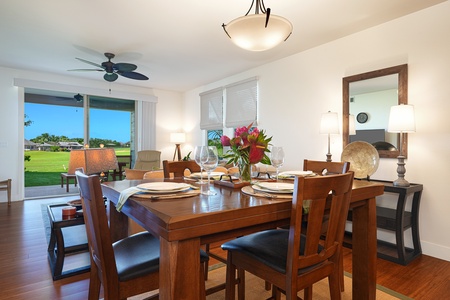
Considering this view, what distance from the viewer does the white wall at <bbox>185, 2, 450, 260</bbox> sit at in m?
2.44

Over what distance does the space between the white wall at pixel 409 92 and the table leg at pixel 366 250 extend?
1520mm

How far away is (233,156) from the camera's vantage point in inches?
60.3

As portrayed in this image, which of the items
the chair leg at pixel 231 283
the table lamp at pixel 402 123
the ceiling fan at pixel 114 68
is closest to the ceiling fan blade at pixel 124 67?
the ceiling fan at pixel 114 68

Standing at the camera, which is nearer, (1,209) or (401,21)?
(401,21)

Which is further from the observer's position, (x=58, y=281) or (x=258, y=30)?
(x=58, y=281)

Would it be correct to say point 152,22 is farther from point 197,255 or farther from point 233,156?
point 197,255

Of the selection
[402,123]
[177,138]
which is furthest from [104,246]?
[177,138]

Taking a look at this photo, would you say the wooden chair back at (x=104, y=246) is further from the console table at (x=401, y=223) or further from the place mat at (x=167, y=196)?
the console table at (x=401, y=223)

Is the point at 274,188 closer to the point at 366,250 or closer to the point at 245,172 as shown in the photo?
the point at 245,172

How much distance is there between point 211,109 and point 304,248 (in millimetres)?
4727

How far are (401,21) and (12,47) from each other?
16.5 ft

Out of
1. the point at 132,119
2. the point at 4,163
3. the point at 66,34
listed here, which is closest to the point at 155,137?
the point at 132,119

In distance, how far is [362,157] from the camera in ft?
9.12

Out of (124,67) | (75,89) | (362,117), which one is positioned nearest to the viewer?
(362,117)
